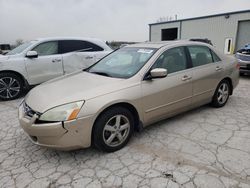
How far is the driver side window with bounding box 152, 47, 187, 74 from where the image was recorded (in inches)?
132

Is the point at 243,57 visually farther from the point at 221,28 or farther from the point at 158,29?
the point at 158,29

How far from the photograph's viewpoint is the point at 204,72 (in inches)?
153

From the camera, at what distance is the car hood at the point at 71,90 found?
2605 mm

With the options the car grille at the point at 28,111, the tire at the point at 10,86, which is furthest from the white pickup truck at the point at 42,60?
the car grille at the point at 28,111

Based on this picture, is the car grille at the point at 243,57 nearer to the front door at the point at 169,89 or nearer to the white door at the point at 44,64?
the front door at the point at 169,89

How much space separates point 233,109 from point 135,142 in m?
2.49

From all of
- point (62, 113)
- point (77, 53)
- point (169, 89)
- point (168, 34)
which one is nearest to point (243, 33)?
point (168, 34)

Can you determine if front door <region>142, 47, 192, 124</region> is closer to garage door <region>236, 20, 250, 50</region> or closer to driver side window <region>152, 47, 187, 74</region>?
driver side window <region>152, 47, 187, 74</region>

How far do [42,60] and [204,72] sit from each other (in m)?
4.21

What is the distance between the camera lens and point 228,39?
19688 mm

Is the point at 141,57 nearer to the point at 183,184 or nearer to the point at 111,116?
the point at 111,116

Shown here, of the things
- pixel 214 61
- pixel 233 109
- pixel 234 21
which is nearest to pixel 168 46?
pixel 214 61

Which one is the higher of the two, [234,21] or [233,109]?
[234,21]

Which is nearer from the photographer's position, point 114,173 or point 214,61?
point 114,173
